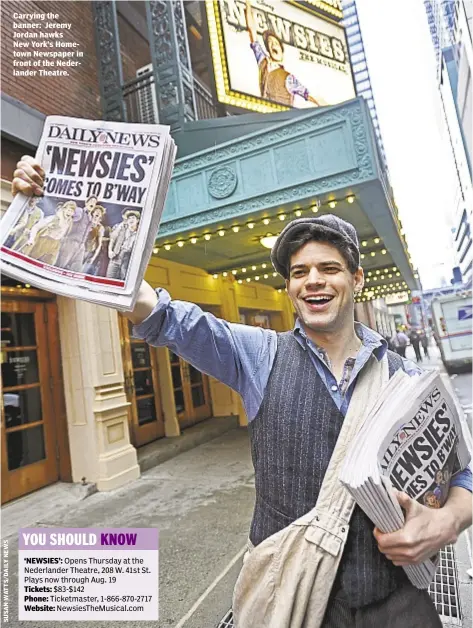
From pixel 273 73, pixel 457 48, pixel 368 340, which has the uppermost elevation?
pixel 273 73

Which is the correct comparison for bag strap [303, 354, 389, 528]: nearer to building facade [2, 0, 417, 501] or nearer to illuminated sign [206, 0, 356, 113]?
building facade [2, 0, 417, 501]

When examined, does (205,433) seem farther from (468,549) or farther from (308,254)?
(308,254)

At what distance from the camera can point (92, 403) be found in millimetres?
4254

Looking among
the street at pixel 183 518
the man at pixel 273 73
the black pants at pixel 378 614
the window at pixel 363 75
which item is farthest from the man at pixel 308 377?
the man at pixel 273 73

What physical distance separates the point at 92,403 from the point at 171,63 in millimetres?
3978

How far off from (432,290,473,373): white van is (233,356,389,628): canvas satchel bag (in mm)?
6310

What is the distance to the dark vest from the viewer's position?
2.89 ft

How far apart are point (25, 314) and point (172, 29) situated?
3.78 metres

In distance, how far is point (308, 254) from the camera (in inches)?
39.4

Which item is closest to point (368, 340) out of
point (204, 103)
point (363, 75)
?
point (363, 75)

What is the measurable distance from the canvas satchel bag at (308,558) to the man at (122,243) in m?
0.66

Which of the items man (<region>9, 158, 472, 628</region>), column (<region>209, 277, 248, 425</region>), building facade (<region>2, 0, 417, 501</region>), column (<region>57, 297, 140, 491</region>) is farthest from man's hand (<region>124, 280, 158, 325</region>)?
column (<region>209, 277, 248, 425</region>)

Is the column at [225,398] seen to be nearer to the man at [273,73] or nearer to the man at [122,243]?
the man at [273,73]

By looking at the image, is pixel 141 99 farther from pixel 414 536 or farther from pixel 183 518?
pixel 414 536
